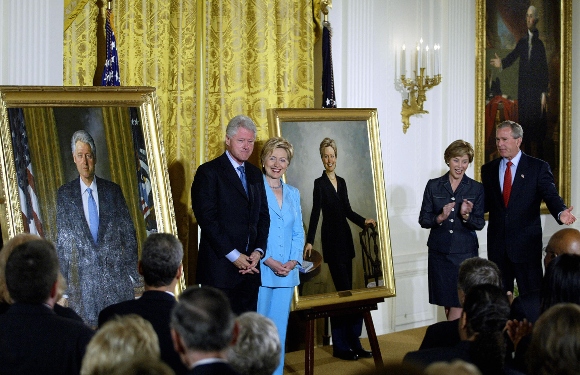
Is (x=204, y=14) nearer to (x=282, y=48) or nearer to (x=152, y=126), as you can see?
(x=282, y=48)

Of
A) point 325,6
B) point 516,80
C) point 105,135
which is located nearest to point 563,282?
point 105,135

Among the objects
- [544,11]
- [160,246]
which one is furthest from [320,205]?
[544,11]

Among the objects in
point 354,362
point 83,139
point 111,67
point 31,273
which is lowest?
point 354,362

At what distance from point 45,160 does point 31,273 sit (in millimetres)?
2135

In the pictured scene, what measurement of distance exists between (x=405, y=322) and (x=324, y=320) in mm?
1277

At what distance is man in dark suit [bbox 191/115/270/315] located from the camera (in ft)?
18.7

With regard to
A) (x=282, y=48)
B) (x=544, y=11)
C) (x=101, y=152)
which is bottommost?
(x=101, y=152)

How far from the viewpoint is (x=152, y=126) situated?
17.9 feet

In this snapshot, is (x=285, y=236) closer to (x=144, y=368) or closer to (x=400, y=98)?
(x=400, y=98)

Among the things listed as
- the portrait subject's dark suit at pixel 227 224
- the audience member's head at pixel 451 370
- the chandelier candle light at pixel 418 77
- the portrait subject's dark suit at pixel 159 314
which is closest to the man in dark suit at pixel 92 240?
the portrait subject's dark suit at pixel 227 224

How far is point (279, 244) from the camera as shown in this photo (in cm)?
595

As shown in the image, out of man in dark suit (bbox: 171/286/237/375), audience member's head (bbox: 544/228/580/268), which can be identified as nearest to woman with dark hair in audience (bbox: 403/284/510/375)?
man in dark suit (bbox: 171/286/237/375)

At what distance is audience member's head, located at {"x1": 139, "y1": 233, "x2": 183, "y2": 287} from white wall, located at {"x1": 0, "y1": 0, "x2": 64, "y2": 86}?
2796 mm

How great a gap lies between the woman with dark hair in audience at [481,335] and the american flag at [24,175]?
277cm
